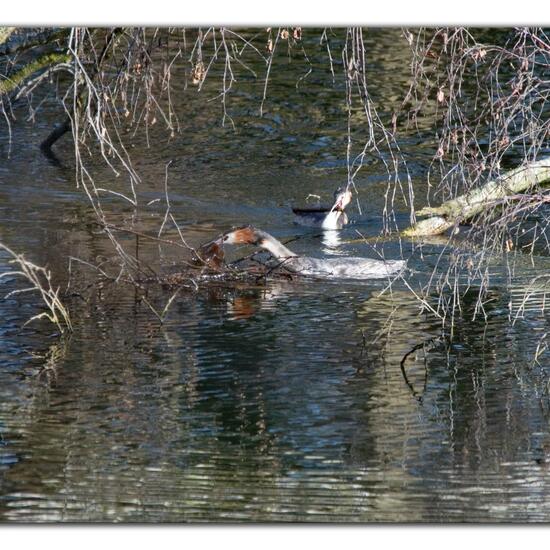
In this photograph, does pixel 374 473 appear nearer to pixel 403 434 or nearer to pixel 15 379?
pixel 403 434

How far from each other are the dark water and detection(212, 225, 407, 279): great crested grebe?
188 mm

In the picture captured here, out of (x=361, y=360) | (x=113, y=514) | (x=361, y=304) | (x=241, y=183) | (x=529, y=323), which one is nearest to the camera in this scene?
(x=113, y=514)

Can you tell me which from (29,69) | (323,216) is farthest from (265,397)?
(323,216)

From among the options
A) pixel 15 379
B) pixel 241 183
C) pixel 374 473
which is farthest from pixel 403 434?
pixel 241 183

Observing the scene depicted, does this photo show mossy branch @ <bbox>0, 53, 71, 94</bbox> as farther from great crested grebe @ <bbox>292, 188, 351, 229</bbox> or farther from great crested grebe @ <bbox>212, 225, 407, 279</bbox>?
great crested grebe @ <bbox>292, 188, 351, 229</bbox>

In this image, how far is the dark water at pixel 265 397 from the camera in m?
5.28

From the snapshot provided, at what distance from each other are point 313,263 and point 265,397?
10.1ft

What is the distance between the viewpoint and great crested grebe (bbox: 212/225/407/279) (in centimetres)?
952

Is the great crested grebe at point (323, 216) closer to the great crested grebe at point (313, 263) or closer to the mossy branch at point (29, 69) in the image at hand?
the great crested grebe at point (313, 263)

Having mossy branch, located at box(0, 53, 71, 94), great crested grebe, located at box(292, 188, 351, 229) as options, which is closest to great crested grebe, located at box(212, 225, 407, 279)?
great crested grebe, located at box(292, 188, 351, 229)

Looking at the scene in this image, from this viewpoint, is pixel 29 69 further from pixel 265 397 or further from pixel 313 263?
pixel 313 263

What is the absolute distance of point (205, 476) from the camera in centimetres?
559

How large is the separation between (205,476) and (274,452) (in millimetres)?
531

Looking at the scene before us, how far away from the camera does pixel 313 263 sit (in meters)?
9.84
